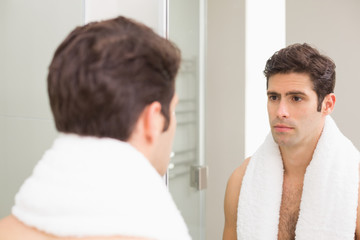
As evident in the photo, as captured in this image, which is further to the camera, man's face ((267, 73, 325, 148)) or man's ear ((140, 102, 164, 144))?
man's face ((267, 73, 325, 148))

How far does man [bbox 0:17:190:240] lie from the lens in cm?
45

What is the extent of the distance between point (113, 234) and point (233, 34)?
4.92 ft

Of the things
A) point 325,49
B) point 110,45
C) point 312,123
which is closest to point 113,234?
point 110,45

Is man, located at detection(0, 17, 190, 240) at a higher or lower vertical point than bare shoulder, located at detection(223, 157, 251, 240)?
higher

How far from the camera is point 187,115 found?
144 cm

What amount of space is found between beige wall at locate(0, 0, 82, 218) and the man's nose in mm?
764

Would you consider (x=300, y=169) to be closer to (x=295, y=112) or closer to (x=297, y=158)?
(x=297, y=158)

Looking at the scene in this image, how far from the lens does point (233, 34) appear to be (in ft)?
5.86

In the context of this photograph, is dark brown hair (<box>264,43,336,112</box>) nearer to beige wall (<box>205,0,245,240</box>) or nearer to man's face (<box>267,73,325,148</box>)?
man's face (<box>267,73,325,148</box>)

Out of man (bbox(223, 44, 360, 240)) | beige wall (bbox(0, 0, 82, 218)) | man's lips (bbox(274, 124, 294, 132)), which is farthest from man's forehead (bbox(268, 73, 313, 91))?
beige wall (bbox(0, 0, 82, 218))

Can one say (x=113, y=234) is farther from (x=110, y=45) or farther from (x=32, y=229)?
(x=110, y=45)

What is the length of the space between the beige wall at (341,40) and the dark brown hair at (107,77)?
4.85ft

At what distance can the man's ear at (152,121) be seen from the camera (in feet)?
1.63

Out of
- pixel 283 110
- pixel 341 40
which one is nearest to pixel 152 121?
pixel 283 110
